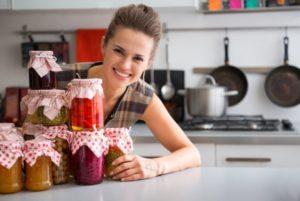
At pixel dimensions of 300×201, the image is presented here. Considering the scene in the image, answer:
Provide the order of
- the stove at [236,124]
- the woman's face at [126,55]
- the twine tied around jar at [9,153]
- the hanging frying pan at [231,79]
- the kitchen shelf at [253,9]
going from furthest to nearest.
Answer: the hanging frying pan at [231,79]
the kitchen shelf at [253,9]
the stove at [236,124]
the woman's face at [126,55]
the twine tied around jar at [9,153]

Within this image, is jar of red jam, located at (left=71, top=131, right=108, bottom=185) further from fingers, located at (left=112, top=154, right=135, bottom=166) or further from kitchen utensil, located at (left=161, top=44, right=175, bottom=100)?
kitchen utensil, located at (left=161, top=44, right=175, bottom=100)

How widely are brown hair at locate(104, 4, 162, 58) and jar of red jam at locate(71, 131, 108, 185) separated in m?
0.41

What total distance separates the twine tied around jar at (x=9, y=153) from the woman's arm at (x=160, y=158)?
0.81ft

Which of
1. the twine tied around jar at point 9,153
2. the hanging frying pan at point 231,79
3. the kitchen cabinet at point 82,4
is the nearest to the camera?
the twine tied around jar at point 9,153

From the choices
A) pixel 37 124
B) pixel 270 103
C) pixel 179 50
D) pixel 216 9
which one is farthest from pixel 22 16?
pixel 37 124

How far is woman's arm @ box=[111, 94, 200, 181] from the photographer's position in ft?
3.77

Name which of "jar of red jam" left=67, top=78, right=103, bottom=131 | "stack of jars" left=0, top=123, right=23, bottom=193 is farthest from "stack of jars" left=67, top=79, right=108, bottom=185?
"stack of jars" left=0, top=123, right=23, bottom=193

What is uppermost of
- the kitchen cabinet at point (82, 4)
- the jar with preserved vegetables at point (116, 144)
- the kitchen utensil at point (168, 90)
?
the kitchen cabinet at point (82, 4)

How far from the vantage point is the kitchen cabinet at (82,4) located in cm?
240

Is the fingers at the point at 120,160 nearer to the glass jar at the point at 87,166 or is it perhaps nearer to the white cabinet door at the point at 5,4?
the glass jar at the point at 87,166

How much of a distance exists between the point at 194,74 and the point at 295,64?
57 centimetres

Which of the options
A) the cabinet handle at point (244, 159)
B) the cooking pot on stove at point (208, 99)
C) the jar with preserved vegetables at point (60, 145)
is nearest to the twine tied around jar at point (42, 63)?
the jar with preserved vegetables at point (60, 145)

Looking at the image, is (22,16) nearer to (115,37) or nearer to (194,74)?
(194,74)

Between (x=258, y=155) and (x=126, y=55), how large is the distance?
1.09 m
